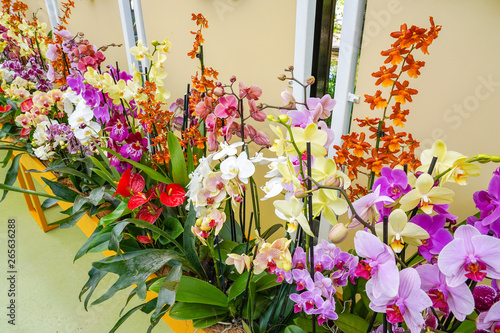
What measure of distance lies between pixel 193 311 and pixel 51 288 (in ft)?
4.65

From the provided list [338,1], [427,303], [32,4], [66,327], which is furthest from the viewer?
[32,4]

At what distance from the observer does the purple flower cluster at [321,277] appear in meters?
0.65

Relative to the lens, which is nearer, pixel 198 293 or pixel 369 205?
pixel 369 205

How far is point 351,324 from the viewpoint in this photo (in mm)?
757

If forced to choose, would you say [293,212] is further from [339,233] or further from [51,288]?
[51,288]

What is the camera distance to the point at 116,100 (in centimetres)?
110

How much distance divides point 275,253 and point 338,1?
80 centimetres

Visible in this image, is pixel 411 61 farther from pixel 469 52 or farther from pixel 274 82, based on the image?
pixel 274 82

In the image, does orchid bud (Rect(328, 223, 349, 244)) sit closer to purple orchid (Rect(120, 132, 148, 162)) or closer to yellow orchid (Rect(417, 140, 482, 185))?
yellow orchid (Rect(417, 140, 482, 185))

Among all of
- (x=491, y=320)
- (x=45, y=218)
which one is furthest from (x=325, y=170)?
(x=45, y=218)

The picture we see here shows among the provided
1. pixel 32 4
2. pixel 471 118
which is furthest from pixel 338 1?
pixel 32 4

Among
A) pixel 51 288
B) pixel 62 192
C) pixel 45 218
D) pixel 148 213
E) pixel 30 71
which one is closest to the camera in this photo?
pixel 148 213

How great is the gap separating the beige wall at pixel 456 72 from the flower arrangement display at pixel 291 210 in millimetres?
54

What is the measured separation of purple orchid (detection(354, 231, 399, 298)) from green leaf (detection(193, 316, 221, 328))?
58 cm
